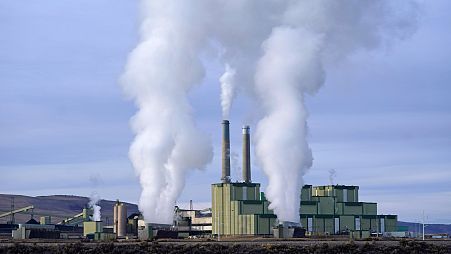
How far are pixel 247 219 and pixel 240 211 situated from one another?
9.11 ft

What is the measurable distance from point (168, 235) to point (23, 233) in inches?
812

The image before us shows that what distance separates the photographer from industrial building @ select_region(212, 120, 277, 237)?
433 ft

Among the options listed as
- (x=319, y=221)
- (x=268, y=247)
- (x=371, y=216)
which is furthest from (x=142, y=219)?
(x=268, y=247)

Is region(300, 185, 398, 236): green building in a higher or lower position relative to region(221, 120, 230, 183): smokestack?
lower

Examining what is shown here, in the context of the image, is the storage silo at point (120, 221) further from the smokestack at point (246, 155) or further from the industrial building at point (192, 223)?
the smokestack at point (246, 155)

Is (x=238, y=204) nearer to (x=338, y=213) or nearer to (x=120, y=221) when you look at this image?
(x=338, y=213)

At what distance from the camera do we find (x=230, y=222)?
449 feet

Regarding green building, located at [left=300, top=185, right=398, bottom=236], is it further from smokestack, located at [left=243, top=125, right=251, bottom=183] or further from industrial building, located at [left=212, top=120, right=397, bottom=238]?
smokestack, located at [left=243, top=125, right=251, bottom=183]

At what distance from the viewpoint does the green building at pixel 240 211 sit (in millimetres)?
131625

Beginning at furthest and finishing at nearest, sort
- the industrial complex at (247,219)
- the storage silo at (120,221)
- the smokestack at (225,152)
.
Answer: the storage silo at (120,221) < the smokestack at (225,152) < the industrial complex at (247,219)

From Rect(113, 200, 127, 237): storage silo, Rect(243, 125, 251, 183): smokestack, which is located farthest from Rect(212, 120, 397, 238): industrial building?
Rect(113, 200, 127, 237): storage silo

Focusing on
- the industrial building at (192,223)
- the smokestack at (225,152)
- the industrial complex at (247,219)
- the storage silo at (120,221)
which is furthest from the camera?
the storage silo at (120,221)

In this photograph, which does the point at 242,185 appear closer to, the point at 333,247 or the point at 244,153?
the point at 244,153

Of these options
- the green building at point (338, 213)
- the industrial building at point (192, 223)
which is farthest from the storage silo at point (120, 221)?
the green building at point (338, 213)
